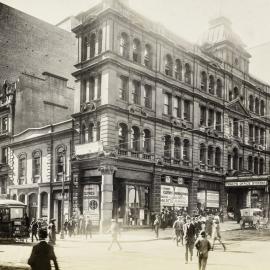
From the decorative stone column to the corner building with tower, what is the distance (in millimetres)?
70

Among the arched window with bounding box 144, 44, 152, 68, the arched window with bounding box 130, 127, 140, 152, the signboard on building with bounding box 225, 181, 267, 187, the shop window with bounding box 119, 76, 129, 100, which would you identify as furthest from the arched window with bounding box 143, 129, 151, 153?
the signboard on building with bounding box 225, 181, 267, 187

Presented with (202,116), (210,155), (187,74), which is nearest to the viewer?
(187,74)

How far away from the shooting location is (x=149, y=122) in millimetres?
35344

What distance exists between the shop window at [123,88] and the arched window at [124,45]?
172 cm

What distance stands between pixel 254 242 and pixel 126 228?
10559mm

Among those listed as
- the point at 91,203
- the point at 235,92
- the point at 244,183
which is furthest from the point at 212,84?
the point at 91,203

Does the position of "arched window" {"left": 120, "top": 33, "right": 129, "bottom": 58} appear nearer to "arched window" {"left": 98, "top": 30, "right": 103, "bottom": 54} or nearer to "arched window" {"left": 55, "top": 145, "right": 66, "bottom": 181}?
"arched window" {"left": 98, "top": 30, "right": 103, "bottom": 54}

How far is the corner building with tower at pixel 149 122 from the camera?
32625mm

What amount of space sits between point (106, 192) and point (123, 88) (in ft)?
25.8

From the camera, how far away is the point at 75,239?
27.2 meters

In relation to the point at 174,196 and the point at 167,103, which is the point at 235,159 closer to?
the point at 174,196

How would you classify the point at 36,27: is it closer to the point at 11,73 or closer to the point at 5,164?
the point at 11,73

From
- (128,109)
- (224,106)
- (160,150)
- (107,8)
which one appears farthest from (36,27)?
(224,106)

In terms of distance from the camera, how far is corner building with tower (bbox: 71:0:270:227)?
32.6m
